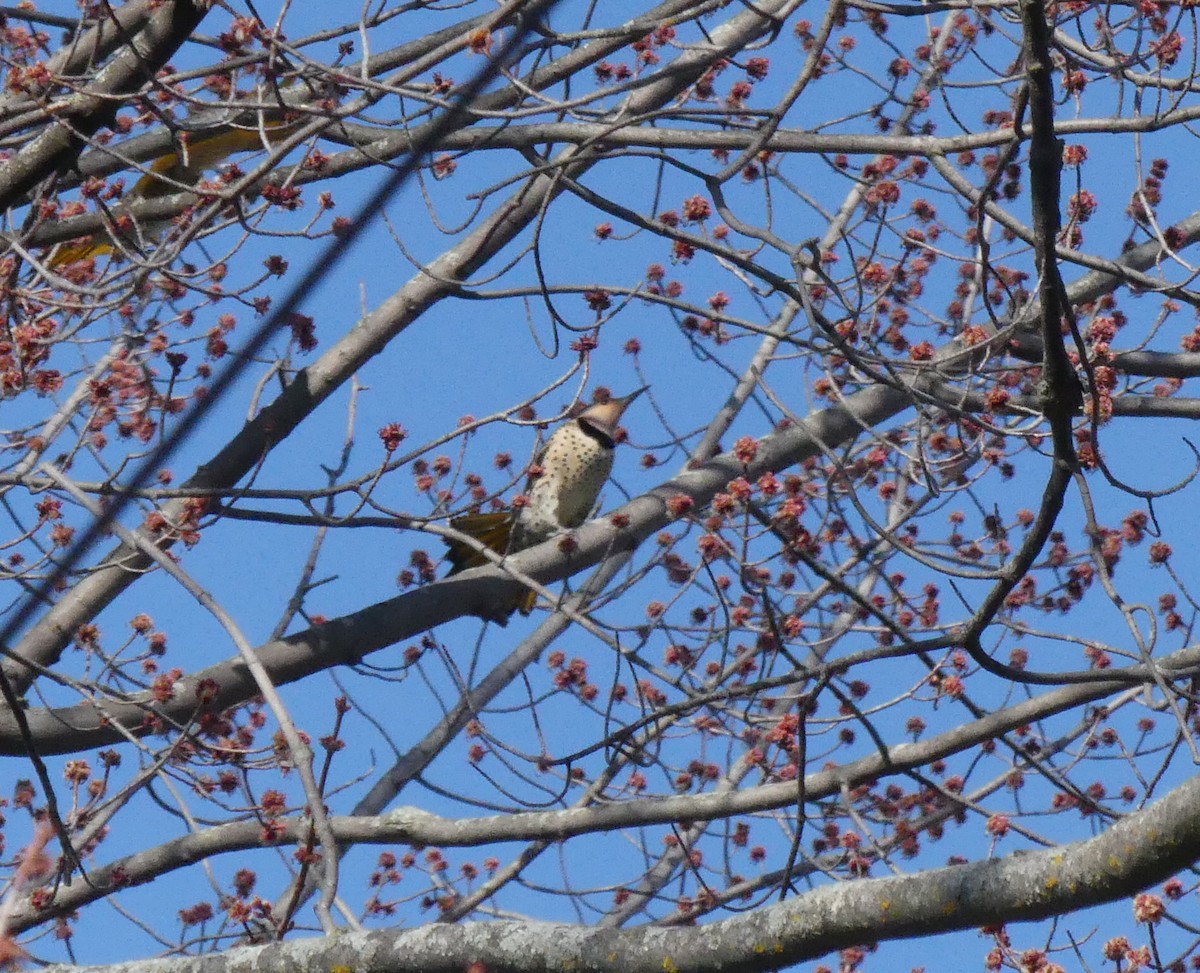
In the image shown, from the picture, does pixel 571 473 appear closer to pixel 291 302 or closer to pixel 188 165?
pixel 188 165

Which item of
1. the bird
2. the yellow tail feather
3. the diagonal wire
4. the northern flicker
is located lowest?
the diagonal wire

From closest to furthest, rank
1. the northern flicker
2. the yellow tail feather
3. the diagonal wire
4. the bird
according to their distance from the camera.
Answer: the diagonal wire → the bird → the yellow tail feather → the northern flicker

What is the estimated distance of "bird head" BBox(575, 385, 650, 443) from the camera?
7320 mm

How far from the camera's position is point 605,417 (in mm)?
7449

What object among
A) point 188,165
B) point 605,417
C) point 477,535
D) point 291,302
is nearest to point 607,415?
point 605,417

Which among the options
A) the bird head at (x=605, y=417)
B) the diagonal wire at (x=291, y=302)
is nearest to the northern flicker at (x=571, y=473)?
the bird head at (x=605, y=417)

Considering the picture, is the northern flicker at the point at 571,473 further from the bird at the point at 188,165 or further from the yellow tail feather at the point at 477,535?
the bird at the point at 188,165

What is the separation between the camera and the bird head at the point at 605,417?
7320 mm

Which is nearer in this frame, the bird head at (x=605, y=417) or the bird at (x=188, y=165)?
the bird at (x=188, y=165)

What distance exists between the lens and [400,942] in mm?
3043

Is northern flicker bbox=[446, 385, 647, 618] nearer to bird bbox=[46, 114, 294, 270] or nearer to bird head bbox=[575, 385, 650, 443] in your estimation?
bird head bbox=[575, 385, 650, 443]

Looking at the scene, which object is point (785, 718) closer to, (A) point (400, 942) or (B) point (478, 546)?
(B) point (478, 546)

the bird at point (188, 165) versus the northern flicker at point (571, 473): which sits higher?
the northern flicker at point (571, 473)

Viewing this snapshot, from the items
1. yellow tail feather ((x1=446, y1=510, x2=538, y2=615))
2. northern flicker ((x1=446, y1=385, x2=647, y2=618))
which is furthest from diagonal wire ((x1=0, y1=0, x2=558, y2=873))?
northern flicker ((x1=446, y1=385, x2=647, y2=618))
